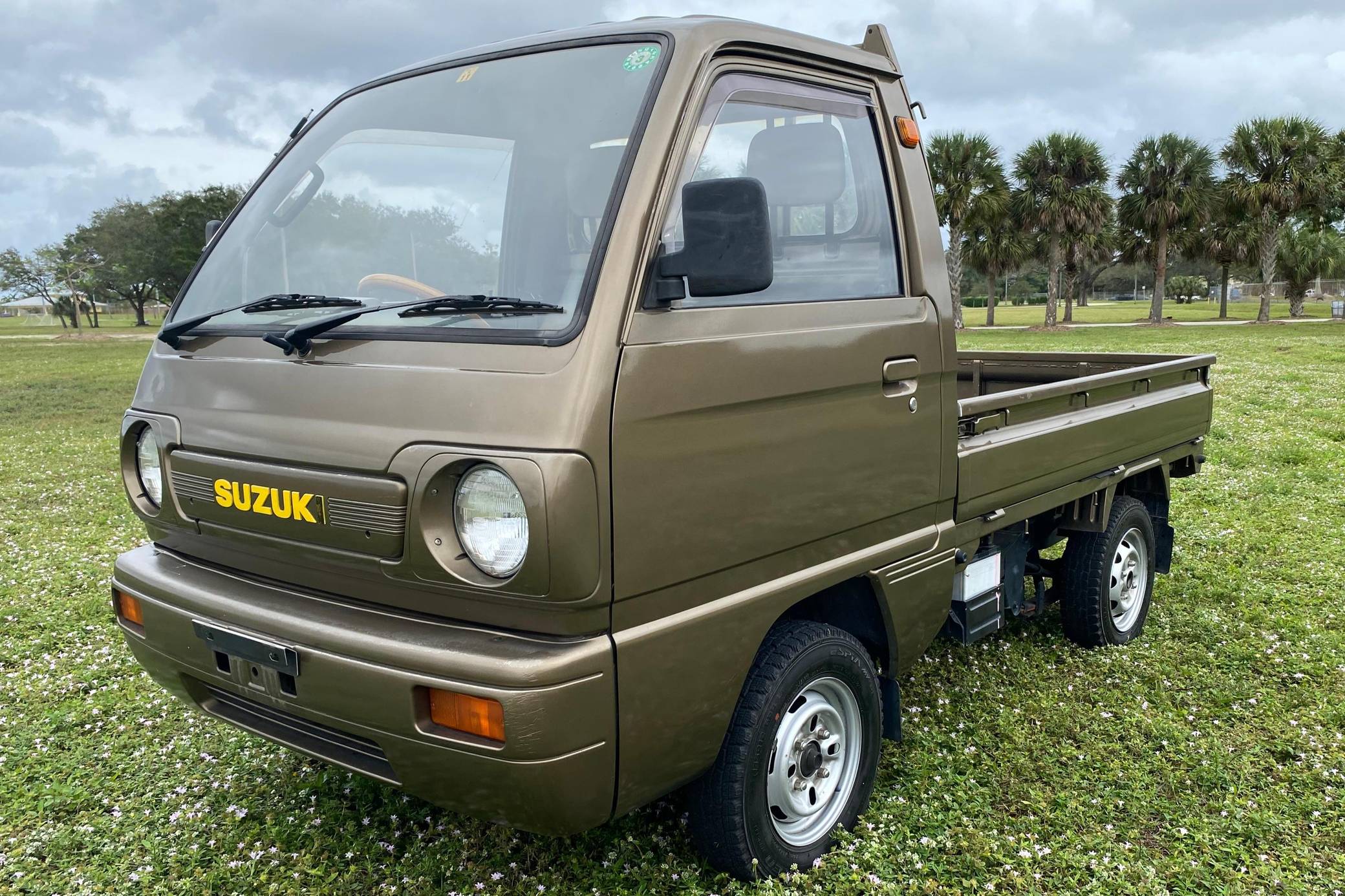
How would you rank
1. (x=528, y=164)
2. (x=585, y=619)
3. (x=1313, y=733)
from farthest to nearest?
(x=1313, y=733) → (x=528, y=164) → (x=585, y=619)

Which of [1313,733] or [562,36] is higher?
[562,36]

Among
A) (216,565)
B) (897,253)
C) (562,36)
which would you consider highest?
(562,36)

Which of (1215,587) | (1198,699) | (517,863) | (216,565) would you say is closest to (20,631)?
(216,565)

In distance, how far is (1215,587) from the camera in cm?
585

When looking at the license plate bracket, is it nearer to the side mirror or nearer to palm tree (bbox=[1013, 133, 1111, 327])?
the side mirror

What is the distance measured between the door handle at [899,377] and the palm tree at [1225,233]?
4582 cm

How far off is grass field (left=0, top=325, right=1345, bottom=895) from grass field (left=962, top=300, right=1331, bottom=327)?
44.2m

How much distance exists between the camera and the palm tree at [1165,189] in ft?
141

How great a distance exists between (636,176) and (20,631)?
4.76m

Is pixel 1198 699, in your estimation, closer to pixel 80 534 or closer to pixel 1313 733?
pixel 1313 733

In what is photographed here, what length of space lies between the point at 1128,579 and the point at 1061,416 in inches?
53.7

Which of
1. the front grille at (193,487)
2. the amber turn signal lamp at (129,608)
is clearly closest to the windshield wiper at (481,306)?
the front grille at (193,487)

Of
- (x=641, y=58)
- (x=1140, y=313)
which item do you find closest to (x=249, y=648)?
(x=641, y=58)

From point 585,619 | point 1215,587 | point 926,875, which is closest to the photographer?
point 585,619
